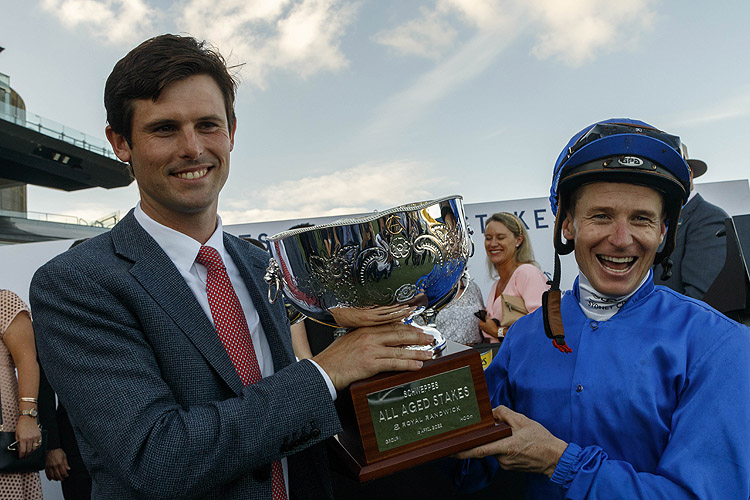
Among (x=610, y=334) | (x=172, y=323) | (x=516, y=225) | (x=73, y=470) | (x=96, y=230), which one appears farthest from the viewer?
(x=96, y=230)

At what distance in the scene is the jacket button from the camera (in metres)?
1.33

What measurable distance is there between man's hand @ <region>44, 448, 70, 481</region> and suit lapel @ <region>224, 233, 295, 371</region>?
7.33 ft

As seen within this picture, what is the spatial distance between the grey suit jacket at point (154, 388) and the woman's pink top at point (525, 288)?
2911 millimetres

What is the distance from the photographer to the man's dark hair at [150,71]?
1441 millimetres

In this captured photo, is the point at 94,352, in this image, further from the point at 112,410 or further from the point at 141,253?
the point at 141,253

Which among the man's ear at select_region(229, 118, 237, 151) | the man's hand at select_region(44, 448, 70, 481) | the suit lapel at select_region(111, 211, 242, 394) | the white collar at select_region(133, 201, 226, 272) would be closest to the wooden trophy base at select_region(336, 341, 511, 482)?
the suit lapel at select_region(111, 211, 242, 394)

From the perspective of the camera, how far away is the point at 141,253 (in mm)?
1441

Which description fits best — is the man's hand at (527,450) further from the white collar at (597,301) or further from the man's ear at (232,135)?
the man's ear at (232,135)

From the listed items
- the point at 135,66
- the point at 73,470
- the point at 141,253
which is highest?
the point at 135,66

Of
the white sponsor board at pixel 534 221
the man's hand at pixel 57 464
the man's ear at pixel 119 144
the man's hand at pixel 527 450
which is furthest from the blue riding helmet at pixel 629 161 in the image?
the white sponsor board at pixel 534 221

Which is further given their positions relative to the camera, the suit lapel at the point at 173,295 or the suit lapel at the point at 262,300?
the suit lapel at the point at 262,300

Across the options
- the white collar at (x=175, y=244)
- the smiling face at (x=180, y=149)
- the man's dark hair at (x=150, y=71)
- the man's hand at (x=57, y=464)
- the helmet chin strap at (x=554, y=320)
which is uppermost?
the man's dark hair at (x=150, y=71)

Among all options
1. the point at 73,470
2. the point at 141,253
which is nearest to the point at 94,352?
the point at 141,253

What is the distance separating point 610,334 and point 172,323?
1254 mm
